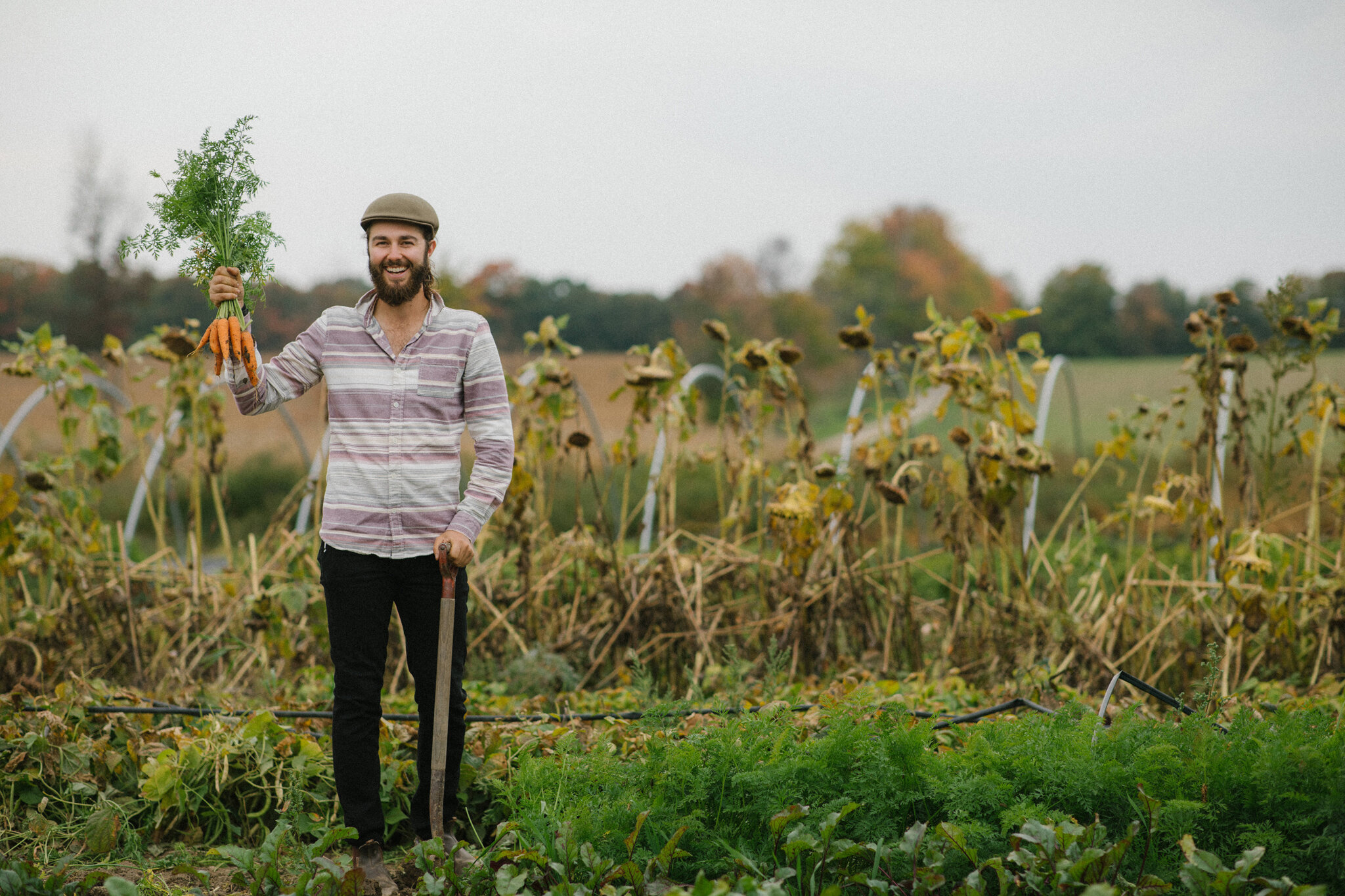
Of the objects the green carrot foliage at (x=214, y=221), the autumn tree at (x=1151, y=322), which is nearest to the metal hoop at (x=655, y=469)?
the green carrot foliage at (x=214, y=221)

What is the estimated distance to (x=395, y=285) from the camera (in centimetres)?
220

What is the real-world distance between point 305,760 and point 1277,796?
2.17 metres

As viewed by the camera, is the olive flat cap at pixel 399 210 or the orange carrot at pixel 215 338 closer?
the orange carrot at pixel 215 338

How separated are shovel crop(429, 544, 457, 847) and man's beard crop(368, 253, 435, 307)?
549 mm

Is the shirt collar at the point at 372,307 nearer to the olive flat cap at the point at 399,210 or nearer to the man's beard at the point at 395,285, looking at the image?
the man's beard at the point at 395,285

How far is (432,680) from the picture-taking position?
2.30 metres

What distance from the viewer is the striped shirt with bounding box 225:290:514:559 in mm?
2176

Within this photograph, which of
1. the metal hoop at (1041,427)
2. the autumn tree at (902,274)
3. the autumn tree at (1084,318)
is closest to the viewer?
the metal hoop at (1041,427)

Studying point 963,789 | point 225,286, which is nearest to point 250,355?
point 225,286

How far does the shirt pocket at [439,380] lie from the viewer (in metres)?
2.21

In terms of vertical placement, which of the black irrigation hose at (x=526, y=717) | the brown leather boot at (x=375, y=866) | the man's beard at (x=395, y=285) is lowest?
the brown leather boot at (x=375, y=866)

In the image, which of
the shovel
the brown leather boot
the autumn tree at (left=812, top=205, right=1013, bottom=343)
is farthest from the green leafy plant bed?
the autumn tree at (left=812, top=205, right=1013, bottom=343)

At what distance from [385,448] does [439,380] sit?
187mm

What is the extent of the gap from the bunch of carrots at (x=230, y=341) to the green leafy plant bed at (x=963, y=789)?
40.3 inches
